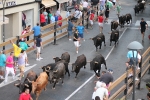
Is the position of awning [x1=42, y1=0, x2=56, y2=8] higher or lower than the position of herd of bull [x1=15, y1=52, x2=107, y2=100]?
higher

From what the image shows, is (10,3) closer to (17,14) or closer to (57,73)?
(17,14)

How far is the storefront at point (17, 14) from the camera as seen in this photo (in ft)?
95.1

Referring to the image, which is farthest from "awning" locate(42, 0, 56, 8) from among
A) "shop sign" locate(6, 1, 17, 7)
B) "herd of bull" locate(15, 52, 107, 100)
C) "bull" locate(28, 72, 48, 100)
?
"bull" locate(28, 72, 48, 100)

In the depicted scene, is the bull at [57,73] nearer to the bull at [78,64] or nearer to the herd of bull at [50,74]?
the herd of bull at [50,74]

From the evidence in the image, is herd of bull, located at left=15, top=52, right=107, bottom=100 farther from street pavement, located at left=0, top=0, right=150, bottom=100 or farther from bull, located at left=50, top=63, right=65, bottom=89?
street pavement, located at left=0, top=0, right=150, bottom=100

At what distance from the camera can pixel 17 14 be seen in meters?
30.1

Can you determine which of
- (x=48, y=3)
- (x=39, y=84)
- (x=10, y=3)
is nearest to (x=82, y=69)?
(x=39, y=84)

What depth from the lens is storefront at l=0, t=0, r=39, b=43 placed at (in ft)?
95.1

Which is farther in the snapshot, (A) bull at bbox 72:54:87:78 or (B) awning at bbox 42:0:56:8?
(B) awning at bbox 42:0:56:8

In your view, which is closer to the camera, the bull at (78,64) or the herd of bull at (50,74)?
the herd of bull at (50,74)

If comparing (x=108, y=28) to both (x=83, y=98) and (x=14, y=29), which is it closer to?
(x=14, y=29)

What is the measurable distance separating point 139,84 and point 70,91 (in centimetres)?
314

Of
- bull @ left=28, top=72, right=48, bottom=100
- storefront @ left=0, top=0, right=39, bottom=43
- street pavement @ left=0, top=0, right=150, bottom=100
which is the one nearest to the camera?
bull @ left=28, top=72, right=48, bottom=100

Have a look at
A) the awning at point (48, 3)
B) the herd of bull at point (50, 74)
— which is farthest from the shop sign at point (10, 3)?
the herd of bull at point (50, 74)
